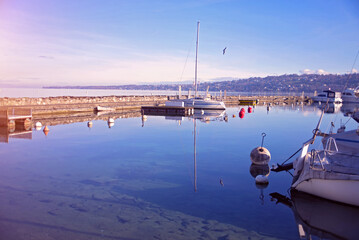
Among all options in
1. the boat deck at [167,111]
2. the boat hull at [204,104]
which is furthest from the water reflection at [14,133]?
the boat hull at [204,104]

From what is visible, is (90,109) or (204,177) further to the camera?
(90,109)

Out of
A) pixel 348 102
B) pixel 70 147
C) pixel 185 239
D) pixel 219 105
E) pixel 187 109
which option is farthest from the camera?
pixel 348 102

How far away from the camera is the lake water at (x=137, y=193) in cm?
951

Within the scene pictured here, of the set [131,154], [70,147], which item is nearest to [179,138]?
[131,154]

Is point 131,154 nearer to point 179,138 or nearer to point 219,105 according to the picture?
point 179,138

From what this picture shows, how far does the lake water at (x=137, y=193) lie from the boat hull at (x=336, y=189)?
1.13 ft

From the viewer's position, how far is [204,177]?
1523 centimetres

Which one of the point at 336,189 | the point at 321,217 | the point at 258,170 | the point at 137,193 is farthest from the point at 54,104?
the point at 321,217

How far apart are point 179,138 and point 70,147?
946cm

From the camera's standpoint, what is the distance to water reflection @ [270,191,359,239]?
31.5 ft

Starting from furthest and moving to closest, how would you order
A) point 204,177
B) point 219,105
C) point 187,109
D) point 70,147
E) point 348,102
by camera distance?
point 348,102 → point 219,105 → point 187,109 → point 70,147 → point 204,177

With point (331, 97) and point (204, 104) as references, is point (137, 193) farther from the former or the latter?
point (331, 97)

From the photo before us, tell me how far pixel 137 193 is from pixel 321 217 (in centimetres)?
702

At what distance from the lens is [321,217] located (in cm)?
1066
